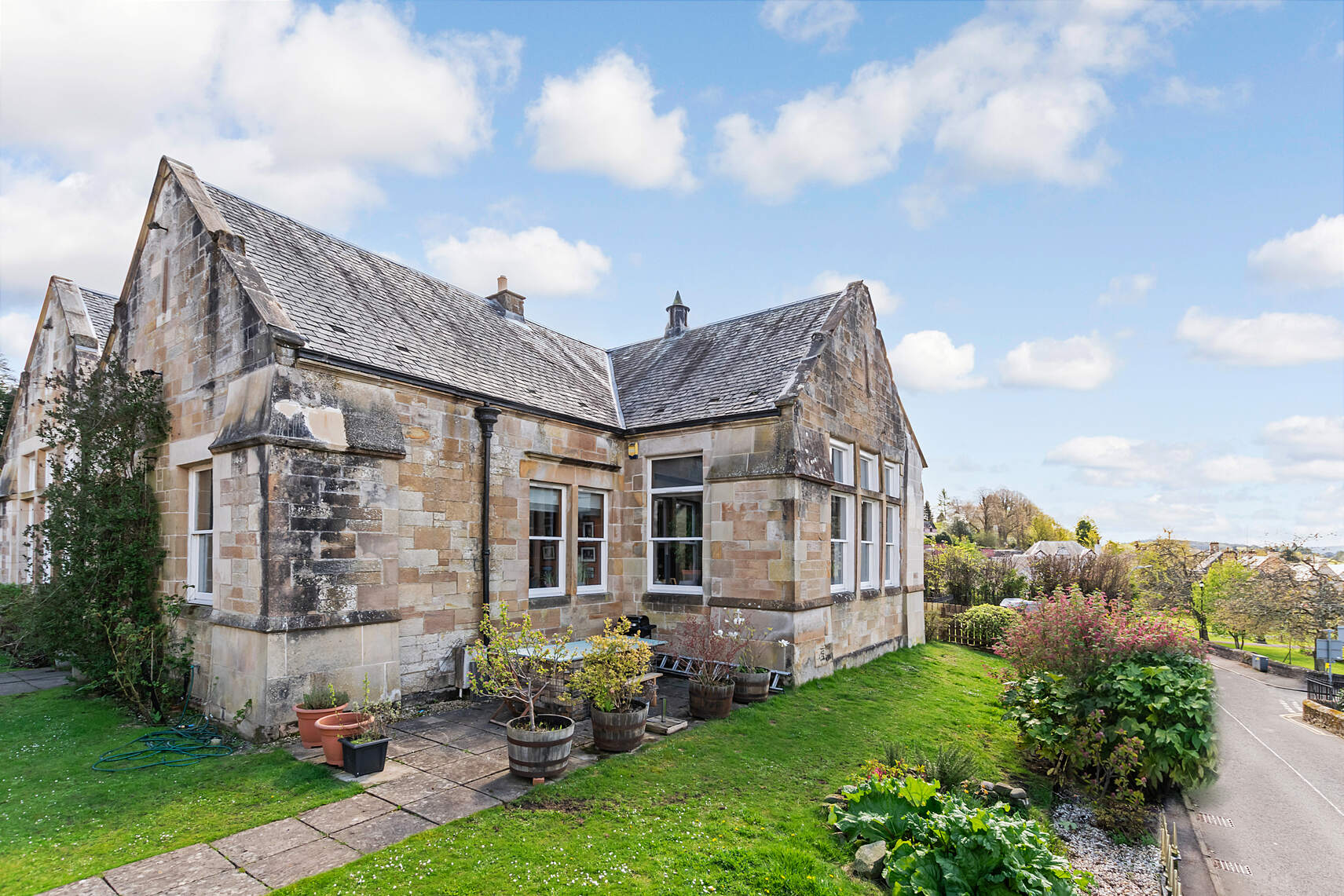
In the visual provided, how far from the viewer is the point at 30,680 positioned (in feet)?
38.0

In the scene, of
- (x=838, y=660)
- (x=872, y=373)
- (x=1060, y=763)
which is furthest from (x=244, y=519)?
(x=872, y=373)

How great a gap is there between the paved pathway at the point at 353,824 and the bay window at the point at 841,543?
255 inches

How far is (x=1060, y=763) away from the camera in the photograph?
28.0ft

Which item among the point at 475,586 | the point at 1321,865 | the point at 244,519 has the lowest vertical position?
the point at 1321,865

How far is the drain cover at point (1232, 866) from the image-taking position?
6.99 meters

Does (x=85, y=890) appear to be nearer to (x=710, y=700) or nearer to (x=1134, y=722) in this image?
(x=710, y=700)

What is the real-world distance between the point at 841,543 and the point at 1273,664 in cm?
2267

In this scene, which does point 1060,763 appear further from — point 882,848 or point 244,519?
point 244,519

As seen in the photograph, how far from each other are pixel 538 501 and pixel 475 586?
198 cm

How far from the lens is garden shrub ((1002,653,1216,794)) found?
7.71m

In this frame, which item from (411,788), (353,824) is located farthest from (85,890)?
(411,788)

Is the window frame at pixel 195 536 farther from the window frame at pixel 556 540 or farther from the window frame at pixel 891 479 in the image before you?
the window frame at pixel 891 479

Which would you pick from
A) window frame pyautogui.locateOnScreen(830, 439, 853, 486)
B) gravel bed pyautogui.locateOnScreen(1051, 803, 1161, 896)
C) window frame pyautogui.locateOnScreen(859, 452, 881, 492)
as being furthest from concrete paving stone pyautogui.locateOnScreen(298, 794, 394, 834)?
window frame pyautogui.locateOnScreen(859, 452, 881, 492)

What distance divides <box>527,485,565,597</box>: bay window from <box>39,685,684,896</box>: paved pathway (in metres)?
3.41
